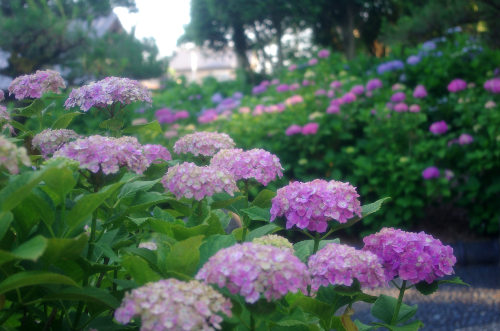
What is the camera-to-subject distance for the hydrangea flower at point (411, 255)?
1.19m

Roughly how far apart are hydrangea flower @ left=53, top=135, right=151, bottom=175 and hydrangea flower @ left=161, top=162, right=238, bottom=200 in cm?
9

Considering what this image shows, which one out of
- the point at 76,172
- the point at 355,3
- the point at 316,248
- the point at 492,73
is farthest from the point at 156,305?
the point at 355,3

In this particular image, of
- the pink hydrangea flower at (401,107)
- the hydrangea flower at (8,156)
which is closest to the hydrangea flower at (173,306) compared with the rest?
the hydrangea flower at (8,156)

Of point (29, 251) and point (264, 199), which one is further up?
point (29, 251)

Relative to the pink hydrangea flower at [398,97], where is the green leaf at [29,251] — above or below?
above

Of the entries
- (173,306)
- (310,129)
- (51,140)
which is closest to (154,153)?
(51,140)

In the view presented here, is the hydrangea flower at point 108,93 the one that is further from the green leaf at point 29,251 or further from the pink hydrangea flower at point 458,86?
the pink hydrangea flower at point 458,86

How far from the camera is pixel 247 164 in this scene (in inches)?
52.5

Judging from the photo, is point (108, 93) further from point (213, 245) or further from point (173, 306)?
point (173, 306)

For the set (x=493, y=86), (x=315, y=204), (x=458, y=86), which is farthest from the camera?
(x=458, y=86)

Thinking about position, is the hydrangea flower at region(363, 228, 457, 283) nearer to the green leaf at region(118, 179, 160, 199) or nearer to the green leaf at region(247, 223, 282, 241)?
the green leaf at region(247, 223, 282, 241)

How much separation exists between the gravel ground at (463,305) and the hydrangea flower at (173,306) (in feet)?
8.73

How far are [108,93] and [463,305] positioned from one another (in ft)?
10.5

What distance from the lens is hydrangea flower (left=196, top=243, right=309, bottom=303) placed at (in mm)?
838
